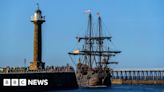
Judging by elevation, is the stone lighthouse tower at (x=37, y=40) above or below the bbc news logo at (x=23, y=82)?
above

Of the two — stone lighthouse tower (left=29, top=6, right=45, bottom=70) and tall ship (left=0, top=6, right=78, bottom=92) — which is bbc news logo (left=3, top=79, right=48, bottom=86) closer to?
tall ship (left=0, top=6, right=78, bottom=92)

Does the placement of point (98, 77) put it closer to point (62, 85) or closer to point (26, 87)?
point (62, 85)

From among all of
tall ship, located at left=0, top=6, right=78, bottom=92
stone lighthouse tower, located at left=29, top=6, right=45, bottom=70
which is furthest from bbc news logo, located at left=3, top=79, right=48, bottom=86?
stone lighthouse tower, located at left=29, top=6, right=45, bottom=70

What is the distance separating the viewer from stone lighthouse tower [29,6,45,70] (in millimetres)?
129500

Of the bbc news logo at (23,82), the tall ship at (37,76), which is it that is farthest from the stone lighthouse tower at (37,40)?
the bbc news logo at (23,82)

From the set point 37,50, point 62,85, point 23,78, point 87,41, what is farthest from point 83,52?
point 23,78

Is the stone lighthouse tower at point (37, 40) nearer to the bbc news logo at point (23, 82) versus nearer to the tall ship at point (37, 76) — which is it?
the tall ship at point (37, 76)

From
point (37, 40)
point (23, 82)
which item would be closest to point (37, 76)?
point (23, 82)

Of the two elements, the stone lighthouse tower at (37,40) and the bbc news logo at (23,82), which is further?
the stone lighthouse tower at (37,40)

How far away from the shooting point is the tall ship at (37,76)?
10400cm

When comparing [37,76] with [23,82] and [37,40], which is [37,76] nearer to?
[23,82]

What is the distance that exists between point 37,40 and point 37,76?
22.4m

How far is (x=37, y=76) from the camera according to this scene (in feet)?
359

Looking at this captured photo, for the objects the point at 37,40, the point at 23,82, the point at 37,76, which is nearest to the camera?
the point at 23,82
